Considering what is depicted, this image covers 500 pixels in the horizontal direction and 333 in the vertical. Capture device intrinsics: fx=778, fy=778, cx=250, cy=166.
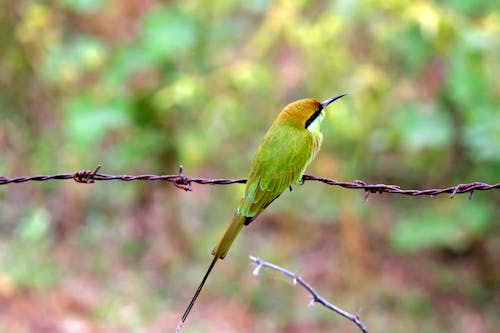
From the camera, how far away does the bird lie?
3.01 meters

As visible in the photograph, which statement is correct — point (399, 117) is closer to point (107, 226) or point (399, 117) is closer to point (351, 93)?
point (351, 93)

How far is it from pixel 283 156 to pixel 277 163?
0.04 metres

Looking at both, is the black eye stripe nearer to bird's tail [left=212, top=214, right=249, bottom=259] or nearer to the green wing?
the green wing

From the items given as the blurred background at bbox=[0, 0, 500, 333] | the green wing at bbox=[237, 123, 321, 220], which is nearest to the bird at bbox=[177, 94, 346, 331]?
the green wing at bbox=[237, 123, 321, 220]

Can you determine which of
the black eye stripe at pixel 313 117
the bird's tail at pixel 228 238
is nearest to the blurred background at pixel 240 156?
the black eye stripe at pixel 313 117

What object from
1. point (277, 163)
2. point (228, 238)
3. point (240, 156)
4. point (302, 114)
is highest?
point (240, 156)

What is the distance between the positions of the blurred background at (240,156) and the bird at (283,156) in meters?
2.54

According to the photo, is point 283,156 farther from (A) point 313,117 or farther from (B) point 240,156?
(B) point 240,156

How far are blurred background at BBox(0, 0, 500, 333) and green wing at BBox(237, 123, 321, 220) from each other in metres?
2.61

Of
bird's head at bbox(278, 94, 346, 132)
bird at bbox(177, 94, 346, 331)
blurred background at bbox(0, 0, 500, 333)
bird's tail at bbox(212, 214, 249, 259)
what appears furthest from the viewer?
blurred background at bbox(0, 0, 500, 333)

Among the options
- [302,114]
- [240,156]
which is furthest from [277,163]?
[240,156]

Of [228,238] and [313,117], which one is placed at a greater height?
[313,117]

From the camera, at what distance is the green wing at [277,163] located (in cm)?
302

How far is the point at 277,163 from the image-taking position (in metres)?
3.04
